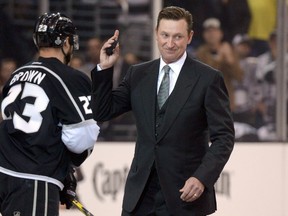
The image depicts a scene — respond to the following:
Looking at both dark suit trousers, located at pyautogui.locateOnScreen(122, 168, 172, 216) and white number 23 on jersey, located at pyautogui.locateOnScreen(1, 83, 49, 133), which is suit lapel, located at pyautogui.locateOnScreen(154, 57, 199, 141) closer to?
dark suit trousers, located at pyautogui.locateOnScreen(122, 168, 172, 216)

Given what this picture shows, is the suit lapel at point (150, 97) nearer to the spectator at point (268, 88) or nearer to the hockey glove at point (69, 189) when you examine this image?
the hockey glove at point (69, 189)


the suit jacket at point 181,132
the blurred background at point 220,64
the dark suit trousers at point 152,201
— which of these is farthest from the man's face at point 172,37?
the blurred background at point 220,64

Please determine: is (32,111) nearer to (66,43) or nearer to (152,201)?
(66,43)

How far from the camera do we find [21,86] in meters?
5.19

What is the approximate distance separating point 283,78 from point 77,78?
12.5 feet

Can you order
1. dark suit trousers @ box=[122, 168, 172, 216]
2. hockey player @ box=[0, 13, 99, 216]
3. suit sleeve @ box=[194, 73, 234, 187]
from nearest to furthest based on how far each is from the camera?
suit sleeve @ box=[194, 73, 234, 187], dark suit trousers @ box=[122, 168, 172, 216], hockey player @ box=[0, 13, 99, 216]

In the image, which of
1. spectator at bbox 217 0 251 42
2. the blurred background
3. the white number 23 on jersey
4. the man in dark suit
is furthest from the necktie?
spectator at bbox 217 0 251 42

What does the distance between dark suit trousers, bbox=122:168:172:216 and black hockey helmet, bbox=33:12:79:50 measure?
938 mm

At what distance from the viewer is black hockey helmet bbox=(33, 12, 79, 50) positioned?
5.25 metres

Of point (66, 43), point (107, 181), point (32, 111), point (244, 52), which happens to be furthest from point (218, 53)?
point (32, 111)

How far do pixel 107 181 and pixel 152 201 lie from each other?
11.7 feet

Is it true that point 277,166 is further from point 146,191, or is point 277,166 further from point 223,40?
point 146,191

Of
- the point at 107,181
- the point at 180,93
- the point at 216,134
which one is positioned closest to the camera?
the point at 216,134

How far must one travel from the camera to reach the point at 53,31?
207 inches
